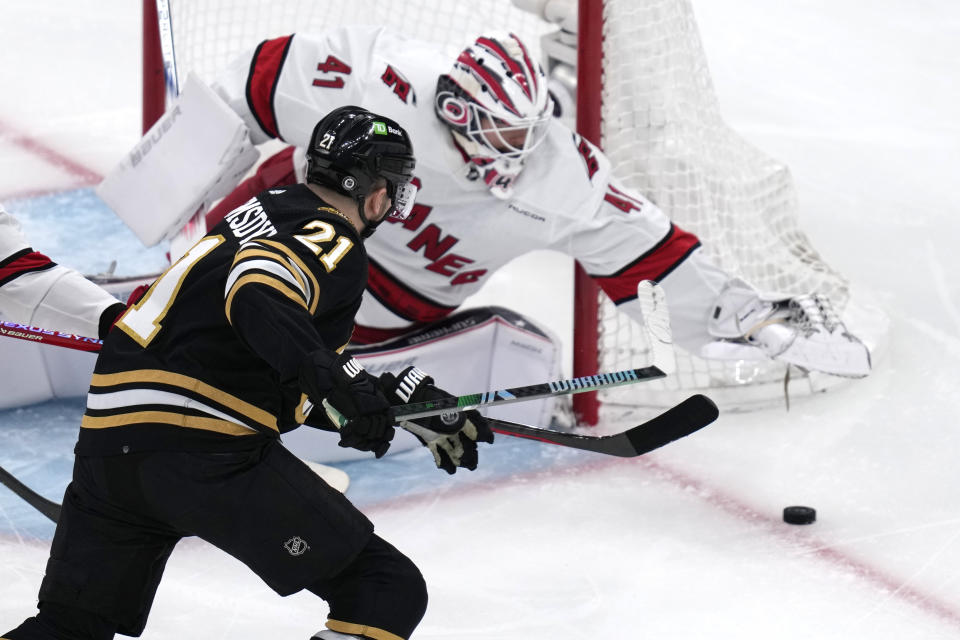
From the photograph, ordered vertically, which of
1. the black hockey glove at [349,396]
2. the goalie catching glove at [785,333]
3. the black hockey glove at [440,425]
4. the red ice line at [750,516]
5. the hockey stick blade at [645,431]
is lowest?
the red ice line at [750,516]

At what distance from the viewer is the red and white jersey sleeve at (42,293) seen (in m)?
2.60

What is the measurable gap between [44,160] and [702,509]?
9.72 ft

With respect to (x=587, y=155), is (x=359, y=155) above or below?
above

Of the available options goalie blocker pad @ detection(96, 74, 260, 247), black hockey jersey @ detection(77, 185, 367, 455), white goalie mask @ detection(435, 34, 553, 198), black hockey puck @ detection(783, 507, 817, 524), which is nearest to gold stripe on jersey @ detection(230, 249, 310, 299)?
black hockey jersey @ detection(77, 185, 367, 455)

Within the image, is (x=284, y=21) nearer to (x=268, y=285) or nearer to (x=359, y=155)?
(x=359, y=155)

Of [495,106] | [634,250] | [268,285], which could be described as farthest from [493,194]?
[268,285]

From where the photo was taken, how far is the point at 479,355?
12.2ft

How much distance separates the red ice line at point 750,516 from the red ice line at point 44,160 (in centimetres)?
227

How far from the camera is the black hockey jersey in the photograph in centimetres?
204

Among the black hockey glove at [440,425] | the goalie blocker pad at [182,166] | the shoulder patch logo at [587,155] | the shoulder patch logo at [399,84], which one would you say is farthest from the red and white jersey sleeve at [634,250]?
the black hockey glove at [440,425]

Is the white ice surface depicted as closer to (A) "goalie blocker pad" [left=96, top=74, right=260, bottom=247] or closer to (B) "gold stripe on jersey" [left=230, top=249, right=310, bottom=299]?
(A) "goalie blocker pad" [left=96, top=74, right=260, bottom=247]

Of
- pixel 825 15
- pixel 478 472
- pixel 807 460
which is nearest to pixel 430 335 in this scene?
pixel 478 472

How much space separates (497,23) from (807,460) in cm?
168

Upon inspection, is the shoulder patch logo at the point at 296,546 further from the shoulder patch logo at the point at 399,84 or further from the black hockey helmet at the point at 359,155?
the shoulder patch logo at the point at 399,84
